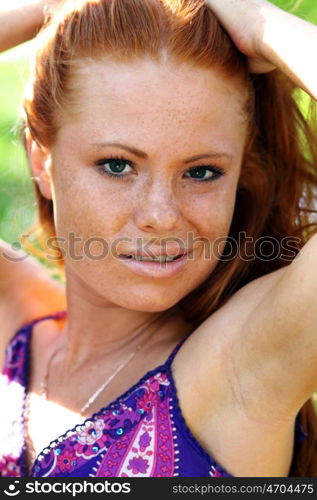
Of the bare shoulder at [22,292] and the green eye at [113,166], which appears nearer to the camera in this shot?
the green eye at [113,166]

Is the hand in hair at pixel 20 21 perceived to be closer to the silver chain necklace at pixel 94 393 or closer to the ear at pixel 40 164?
the ear at pixel 40 164

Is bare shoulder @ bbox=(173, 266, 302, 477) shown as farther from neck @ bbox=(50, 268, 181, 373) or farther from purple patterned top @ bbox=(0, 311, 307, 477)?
neck @ bbox=(50, 268, 181, 373)

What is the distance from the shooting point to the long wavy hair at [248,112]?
2312mm

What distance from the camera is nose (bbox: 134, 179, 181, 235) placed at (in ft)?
7.47

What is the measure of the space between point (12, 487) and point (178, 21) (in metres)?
1.40

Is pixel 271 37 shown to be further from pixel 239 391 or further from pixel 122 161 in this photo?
pixel 239 391

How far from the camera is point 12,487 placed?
7.98ft

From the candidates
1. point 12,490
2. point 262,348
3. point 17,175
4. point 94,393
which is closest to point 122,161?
→ point 262,348

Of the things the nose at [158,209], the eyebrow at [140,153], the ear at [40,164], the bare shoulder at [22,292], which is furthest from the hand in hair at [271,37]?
the bare shoulder at [22,292]

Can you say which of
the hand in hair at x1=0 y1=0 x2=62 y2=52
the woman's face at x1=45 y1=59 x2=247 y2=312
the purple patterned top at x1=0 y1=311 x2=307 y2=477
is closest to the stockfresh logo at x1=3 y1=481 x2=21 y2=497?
the purple patterned top at x1=0 y1=311 x2=307 y2=477

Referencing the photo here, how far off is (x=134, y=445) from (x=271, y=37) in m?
1.17

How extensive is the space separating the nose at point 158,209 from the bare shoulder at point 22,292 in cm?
103

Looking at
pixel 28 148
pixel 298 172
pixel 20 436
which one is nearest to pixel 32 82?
pixel 28 148

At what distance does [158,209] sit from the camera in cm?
228
